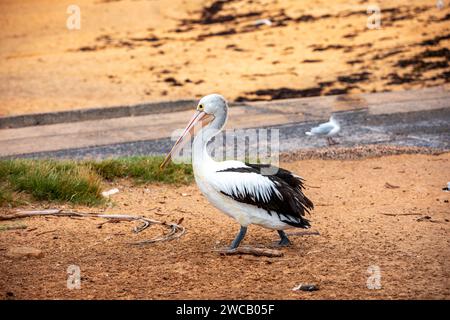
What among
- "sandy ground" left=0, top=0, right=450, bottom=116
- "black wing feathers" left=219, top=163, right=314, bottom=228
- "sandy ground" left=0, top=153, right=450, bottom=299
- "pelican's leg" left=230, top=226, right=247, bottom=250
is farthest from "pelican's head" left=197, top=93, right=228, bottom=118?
"sandy ground" left=0, top=0, right=450, bottom=116

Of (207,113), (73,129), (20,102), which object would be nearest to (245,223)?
(207,113)

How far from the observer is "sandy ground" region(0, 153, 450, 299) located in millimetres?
5512

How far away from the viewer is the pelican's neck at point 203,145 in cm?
618

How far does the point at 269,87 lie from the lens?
1316 cm

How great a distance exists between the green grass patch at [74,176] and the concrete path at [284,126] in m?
1.34

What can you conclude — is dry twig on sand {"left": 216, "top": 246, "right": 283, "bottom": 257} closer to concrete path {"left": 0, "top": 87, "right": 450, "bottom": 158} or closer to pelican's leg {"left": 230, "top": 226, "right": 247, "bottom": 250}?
pelican's leg {"left": 230, "top": 226, "right": 247, "bottom": 250}

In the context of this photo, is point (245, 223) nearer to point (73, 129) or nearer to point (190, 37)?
point (73, 129)

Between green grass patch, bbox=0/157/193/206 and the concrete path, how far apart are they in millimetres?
1343

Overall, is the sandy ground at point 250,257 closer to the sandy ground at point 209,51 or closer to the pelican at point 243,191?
the pelican at point 243,191

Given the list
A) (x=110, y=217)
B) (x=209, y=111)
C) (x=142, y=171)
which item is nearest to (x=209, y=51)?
(x=142, y=171)

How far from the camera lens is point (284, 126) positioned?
10836 mm

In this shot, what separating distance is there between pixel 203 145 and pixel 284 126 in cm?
468
